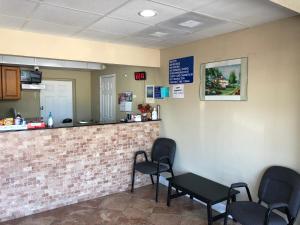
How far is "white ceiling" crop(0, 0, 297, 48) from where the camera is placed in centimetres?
212

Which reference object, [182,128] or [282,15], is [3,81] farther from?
[282,15]

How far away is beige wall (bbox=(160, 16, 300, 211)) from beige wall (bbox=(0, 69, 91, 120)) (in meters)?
3.52

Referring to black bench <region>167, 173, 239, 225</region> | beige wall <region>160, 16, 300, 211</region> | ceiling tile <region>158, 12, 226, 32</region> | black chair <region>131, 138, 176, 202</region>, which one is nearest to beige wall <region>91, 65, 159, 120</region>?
beige wall <region>160, 16, 300, 211</region>

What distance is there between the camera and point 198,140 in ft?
11.7

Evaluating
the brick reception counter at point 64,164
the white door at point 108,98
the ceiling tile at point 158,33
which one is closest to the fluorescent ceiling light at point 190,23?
the ceiling tile at point 158,33

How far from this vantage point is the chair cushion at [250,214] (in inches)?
85.7

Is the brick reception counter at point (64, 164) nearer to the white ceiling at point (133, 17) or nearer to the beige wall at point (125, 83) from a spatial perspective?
the beige wall at point (125, 83)

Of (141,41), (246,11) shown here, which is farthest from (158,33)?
(246,11)

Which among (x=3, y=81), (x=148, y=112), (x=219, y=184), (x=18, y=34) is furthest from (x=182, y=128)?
(x=3, y=81)

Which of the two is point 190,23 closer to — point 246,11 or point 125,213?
point 246,11

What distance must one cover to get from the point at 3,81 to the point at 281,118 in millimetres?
5111

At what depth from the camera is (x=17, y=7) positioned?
2.21 meters

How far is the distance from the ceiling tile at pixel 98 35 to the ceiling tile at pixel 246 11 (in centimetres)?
133

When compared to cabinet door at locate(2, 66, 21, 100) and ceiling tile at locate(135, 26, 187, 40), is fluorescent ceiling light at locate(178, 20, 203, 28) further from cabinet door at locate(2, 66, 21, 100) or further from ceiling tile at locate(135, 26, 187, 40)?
cabinet door at locate(2, 66, 21, 100)
